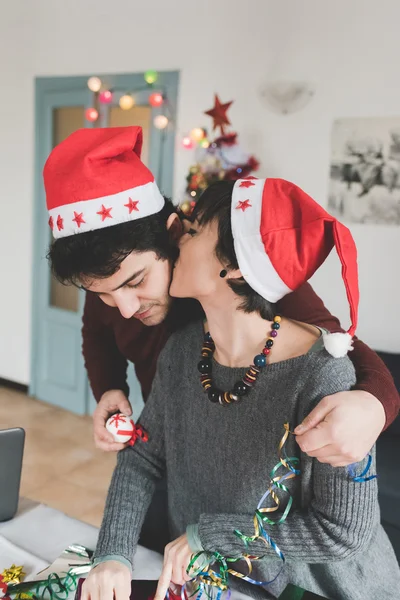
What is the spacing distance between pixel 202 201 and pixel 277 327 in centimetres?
28

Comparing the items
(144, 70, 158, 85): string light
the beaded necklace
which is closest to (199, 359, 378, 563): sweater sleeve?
the beaded necklace

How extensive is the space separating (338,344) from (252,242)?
228mm

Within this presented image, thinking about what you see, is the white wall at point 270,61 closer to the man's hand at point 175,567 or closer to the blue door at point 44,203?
the blue door at point 44,203

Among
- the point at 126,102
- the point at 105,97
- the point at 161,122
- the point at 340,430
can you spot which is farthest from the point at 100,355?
the point at 105,97

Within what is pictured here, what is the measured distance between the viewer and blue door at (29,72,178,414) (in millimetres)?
3732

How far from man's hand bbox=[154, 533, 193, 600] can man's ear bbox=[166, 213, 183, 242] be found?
0.59 metres

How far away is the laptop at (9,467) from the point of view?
1197 mm

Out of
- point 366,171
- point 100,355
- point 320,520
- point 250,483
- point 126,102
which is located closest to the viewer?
point 320,520

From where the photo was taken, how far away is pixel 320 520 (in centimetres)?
94

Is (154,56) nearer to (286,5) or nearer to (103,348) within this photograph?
(286,5)

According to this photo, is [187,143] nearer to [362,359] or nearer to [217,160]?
[217,160]

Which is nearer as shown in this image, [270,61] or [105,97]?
[270,61]

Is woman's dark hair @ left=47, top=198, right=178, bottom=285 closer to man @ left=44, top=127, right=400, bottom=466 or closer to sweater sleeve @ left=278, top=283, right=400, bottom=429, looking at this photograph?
man @ left=44, top=127, right=400, bottom=466

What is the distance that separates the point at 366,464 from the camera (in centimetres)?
93
